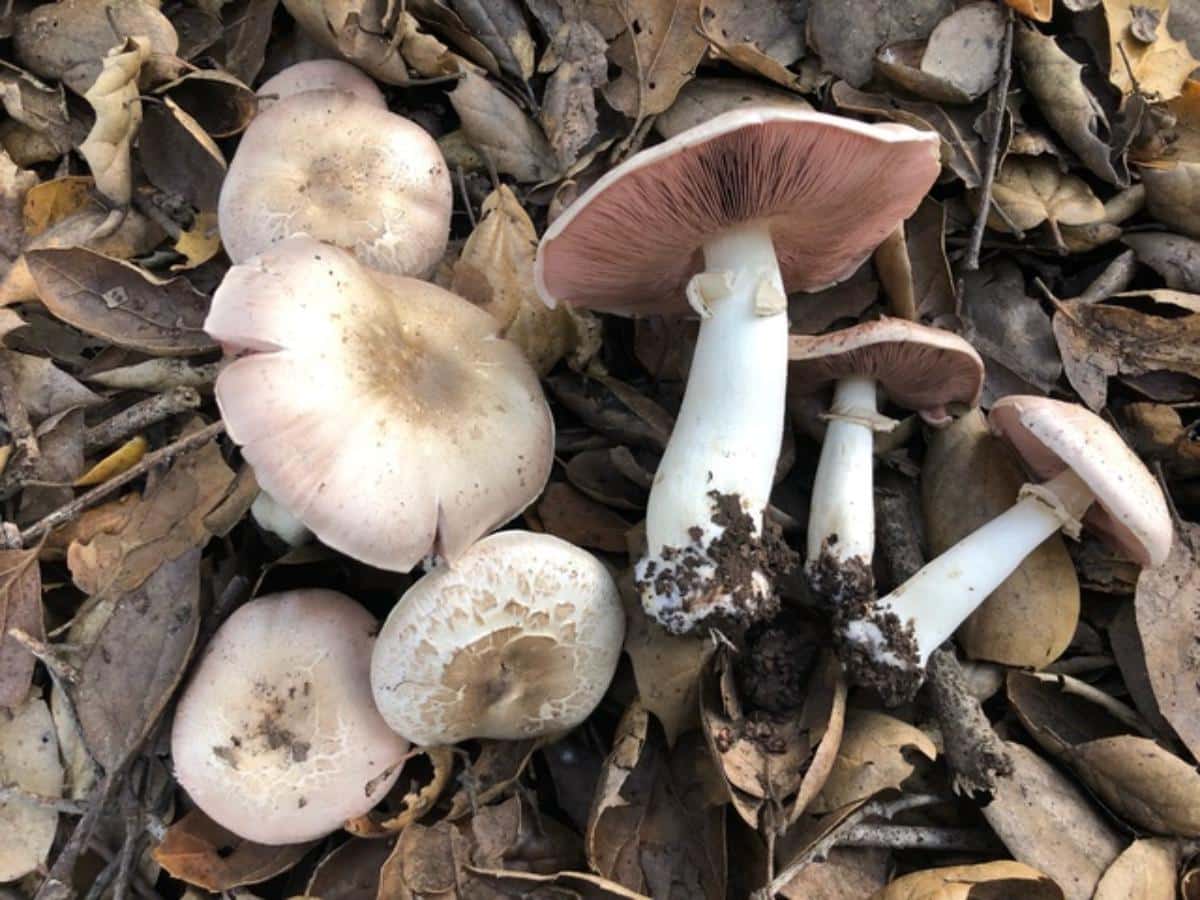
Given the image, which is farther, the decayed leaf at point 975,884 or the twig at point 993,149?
the twig at point 993,149

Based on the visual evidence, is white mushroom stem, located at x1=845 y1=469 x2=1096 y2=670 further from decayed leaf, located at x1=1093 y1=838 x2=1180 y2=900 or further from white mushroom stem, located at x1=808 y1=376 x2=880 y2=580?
decayed leaf, located at x1=1093 y1=838 x2=1180 y2=900

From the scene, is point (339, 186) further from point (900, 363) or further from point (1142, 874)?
point (1142, 874)

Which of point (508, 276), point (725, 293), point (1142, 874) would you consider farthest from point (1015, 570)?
point (508, 276)

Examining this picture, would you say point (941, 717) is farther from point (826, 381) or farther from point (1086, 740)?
point (826, 381)

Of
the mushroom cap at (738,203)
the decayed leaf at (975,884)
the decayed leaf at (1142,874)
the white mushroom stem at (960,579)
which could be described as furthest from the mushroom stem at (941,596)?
the mushroom cap at (738,203)

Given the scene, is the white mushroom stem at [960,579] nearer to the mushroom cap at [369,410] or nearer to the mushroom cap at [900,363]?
the mushroom cap at [900,363]
